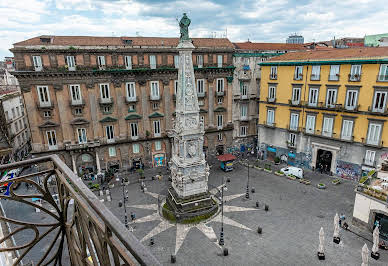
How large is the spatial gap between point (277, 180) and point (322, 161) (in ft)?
27.2

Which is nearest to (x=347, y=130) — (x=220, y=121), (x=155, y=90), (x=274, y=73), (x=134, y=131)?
(x=274, y=73)

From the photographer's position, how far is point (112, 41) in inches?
1485

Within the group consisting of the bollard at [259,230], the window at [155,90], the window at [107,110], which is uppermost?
the window at [155,90]

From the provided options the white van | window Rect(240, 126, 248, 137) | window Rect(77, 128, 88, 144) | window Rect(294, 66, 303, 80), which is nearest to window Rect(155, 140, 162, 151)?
window Rect(77, 128, 88, 144)

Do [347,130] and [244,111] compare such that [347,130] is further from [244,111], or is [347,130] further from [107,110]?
[107,110]

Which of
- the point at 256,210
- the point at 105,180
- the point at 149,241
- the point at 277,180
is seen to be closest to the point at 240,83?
the point at 277,180

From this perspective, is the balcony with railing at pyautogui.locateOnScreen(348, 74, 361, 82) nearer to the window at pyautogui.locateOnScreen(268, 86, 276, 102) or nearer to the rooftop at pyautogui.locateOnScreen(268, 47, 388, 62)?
the rooftop at pyautogui.locateOnScreen(268, 47, 388, 62)

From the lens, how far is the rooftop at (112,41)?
33.7 meters

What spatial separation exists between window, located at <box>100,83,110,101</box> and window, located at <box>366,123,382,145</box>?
35.8 metres

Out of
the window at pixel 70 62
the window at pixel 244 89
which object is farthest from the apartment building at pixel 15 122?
the window at pixel 244 89

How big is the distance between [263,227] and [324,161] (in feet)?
62.3

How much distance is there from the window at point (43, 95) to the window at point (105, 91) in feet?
22.9

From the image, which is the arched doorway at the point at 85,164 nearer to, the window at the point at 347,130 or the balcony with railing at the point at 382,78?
the window at the point at 347,130

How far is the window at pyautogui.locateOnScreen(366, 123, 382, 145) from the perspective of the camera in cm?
3133
